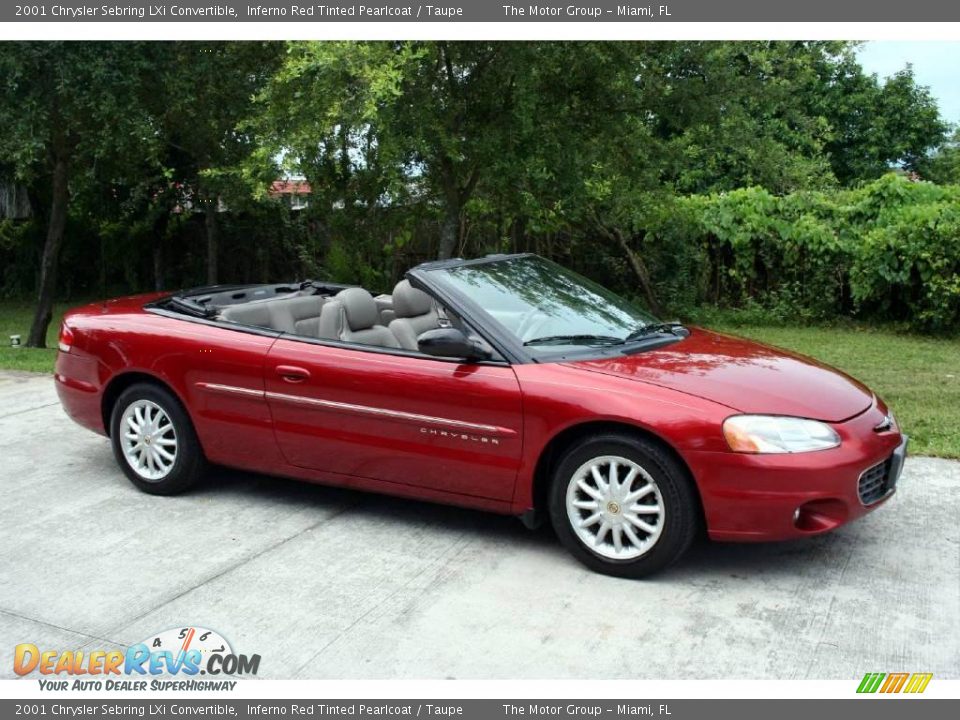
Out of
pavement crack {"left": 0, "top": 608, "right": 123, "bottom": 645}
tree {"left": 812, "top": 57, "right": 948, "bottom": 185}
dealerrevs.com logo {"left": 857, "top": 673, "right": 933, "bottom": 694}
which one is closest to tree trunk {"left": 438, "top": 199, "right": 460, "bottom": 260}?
pavement crack {"left": 0, "top": 608, "right": 123, "bottom": 645}

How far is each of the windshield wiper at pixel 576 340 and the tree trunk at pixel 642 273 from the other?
9.42 metres

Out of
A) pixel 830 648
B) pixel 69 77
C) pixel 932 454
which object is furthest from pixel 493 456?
pixel 69 77

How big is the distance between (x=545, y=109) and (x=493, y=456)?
5969mm

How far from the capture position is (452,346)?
15.4ft

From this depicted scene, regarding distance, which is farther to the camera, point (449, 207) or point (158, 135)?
point (158, 135)

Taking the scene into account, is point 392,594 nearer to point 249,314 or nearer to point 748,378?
point 748,378

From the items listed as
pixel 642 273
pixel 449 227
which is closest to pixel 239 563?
pixel 449 227

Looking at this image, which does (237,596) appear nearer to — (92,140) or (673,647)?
(673,647)

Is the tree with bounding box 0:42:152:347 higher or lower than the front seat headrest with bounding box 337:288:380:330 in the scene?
higher

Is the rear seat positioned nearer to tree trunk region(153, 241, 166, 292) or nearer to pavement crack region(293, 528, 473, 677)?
pavement crack region(293, 528, 473, 677)

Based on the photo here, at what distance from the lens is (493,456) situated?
4672 mm

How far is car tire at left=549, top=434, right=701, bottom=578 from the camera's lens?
4.29m

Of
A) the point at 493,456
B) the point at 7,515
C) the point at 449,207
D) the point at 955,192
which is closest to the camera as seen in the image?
the point at 493,456

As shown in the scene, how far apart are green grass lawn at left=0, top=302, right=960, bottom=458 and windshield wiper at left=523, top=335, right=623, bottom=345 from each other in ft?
8.25
